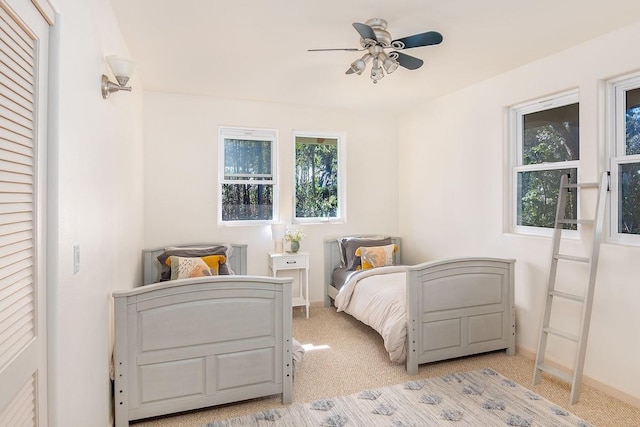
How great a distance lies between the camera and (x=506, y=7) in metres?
2.35

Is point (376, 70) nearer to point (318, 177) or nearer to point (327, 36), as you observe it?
point (327, 36)

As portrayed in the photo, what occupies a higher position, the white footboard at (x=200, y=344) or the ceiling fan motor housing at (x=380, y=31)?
the ceiling fan motor housing at (x=380, y=31)

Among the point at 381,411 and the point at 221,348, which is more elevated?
the point at 221,348

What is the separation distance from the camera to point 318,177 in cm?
489

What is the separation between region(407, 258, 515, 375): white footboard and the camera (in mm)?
2912

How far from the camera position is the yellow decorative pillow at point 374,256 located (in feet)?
14.1

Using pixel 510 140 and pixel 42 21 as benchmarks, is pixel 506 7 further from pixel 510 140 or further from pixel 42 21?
pixel 42 21

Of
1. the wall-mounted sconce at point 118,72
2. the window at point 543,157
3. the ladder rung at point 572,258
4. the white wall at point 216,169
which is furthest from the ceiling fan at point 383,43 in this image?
the white wall at point 216,169

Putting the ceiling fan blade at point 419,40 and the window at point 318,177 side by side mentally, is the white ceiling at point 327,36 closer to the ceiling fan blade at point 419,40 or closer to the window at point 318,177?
the ceiling fan blade at point 419,40

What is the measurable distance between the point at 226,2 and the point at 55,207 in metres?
1.62

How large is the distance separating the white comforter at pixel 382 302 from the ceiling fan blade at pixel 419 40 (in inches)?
76.2

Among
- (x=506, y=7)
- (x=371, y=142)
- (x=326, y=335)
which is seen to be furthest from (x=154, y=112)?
(x=506, y=7)

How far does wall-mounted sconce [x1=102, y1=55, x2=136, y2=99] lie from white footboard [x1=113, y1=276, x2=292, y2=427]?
1.12 m

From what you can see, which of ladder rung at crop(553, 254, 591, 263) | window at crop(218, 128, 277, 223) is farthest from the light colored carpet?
window at crop(218, 128, 277, 223)
